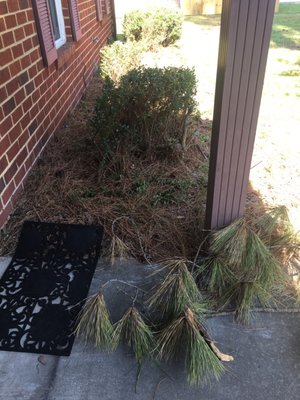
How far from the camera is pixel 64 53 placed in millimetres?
3686

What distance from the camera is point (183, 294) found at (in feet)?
5.27

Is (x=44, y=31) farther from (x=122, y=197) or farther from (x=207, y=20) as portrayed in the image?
(x=207, y=20)

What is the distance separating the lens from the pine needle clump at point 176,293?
1.61 metres

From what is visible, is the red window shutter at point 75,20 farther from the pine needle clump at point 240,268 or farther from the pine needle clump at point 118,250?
the pine needle clump at point 240,268

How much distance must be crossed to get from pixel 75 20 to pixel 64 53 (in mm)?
831

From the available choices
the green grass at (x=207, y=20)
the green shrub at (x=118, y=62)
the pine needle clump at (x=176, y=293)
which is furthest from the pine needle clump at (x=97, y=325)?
the green grass at (x=207, y=20)

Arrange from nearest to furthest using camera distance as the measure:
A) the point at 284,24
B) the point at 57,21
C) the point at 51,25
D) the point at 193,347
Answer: the point at 193,347 < the point at 51,25 < the point at 57,21 < the point at 284,24

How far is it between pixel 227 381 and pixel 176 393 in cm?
22

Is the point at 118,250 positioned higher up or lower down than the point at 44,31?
lower down

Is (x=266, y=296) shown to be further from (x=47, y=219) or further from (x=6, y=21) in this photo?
(x=6, y=21)

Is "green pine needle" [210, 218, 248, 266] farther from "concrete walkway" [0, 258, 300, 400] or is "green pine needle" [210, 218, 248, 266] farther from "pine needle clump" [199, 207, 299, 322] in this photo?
"concrete walkway" [0, 258, 300, 400]

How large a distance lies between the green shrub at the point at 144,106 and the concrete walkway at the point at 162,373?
1641 mm

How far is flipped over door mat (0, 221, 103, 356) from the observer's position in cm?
168

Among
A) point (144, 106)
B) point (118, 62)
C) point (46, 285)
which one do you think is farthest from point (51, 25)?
point (46, 285)
